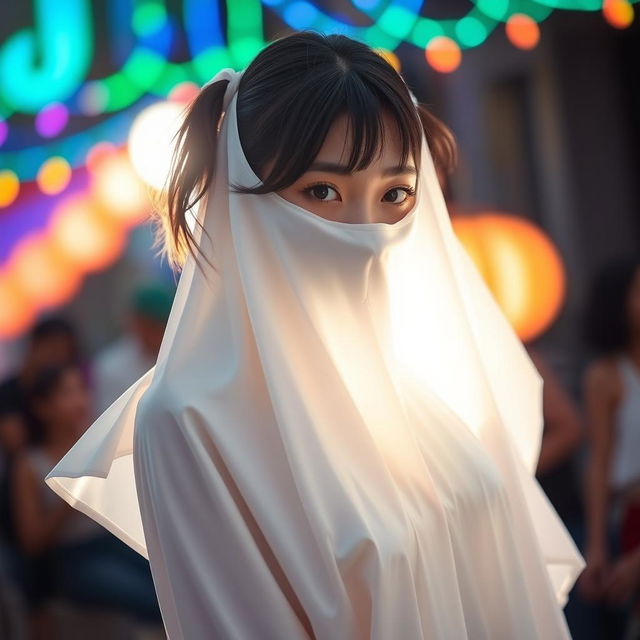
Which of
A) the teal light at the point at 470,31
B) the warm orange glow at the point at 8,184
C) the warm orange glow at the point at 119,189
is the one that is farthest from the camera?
the warm orange glow at the point at 119,189

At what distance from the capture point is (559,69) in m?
6.32

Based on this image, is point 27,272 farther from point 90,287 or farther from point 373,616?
point 373,616

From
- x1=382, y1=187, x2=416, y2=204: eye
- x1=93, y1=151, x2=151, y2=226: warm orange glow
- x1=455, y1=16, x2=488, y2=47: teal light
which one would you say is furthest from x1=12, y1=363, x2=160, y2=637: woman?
x1=382, y1=187, x2=416, y2=204: eye

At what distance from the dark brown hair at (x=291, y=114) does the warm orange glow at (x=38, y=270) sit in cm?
435

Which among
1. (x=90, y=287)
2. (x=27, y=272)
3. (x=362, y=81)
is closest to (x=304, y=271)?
(x=362, y=81)

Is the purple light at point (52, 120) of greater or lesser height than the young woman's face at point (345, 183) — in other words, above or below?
above

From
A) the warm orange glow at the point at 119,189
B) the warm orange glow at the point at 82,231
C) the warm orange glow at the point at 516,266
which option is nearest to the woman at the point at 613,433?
the warm orange glow at the point at 516,266

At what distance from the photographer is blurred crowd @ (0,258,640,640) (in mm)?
3566

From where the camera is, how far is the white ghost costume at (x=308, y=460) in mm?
1576

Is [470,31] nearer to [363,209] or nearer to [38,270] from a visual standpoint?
[363,209]

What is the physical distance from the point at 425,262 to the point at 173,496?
68cm

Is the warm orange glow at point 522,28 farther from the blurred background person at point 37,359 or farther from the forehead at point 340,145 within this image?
the blurred background person at point 37,359

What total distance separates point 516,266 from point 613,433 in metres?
1.38

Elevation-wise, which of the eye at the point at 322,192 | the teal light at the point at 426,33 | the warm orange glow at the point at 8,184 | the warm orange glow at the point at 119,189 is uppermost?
the teal light at the point at 426,33
